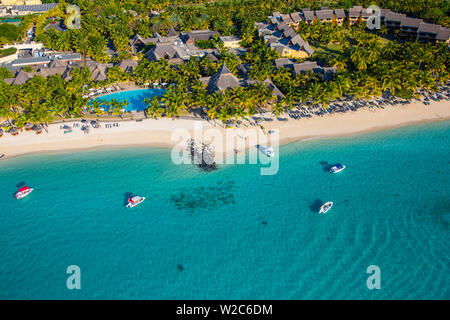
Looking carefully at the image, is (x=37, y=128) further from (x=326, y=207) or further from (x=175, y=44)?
(x=326, y=207)

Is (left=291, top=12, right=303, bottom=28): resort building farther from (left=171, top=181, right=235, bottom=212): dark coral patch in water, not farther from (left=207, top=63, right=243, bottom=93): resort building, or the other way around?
(left=171, top=181, right=235, bottom=212): dark coral patch in water

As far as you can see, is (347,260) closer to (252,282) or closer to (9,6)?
(252,282)

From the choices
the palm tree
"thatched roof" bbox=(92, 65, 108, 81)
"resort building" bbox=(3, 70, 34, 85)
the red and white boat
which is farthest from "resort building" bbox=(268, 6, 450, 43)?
the red and white boat

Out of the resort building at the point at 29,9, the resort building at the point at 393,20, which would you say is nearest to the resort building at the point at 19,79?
the resort building at the point at 29,9

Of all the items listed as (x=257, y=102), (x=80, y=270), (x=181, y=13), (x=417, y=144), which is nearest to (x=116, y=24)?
(x=181, y=13)

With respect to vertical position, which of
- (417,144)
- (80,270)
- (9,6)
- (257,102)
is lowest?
(80,270)

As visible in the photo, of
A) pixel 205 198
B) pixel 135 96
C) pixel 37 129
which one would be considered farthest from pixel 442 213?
pixel 37 129
